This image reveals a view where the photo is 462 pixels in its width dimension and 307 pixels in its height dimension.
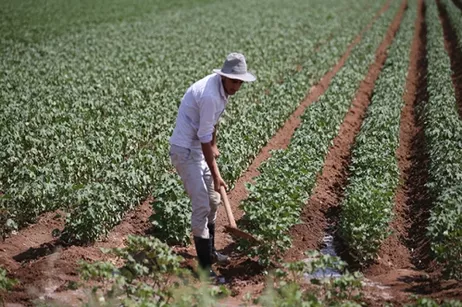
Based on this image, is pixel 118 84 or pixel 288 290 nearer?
pixel 288 290

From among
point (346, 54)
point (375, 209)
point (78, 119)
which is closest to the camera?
point (375, 209)

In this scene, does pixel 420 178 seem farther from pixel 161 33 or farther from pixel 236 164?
pixel 161 33

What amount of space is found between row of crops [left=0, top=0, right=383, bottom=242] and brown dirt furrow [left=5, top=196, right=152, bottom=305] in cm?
18

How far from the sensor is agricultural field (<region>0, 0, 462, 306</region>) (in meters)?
5.95

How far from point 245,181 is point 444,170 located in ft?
9.49

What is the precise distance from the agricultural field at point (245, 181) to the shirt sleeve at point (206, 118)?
43.5 inches

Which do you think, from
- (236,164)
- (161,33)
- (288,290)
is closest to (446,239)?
(288,290)

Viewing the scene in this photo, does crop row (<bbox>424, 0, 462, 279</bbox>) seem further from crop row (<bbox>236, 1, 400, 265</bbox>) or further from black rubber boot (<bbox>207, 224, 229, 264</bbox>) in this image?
black rubber boot (<bbox>207, 224, 229, 264</bbox>)

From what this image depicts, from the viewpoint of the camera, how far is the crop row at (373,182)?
23.1 ft

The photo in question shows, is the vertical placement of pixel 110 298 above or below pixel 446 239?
above

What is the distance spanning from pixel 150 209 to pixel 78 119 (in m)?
3.39

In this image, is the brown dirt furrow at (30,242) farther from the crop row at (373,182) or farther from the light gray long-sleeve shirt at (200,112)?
the crop row at (373,182)

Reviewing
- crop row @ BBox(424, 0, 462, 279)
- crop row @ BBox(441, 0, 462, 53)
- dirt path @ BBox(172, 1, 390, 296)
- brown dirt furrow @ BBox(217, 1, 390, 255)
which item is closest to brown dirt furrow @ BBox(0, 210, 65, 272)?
dirt path @ BBox(172, 1, 390, 296)

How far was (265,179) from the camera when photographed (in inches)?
313
